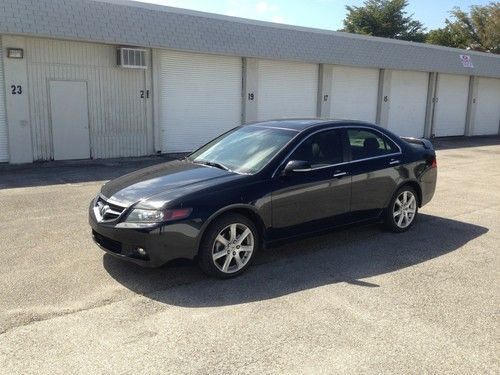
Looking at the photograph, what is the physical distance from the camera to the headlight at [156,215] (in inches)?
185

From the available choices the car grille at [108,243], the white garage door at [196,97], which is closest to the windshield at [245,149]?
the car grille at [108,243]

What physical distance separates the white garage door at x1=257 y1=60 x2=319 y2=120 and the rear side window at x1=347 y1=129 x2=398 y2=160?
38.4 ft

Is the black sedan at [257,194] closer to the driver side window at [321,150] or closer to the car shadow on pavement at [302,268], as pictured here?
the driver side window at [321,150]

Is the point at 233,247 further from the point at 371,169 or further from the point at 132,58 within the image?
the point at 132,58

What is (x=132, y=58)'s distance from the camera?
1446cm

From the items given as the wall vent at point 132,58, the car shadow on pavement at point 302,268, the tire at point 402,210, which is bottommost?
the car shadow on pavement at point 302,268

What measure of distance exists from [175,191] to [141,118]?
35.5 feet

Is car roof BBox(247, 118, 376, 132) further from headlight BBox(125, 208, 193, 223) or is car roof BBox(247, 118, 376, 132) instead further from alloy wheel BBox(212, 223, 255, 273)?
headlight BBox(125, 208, 193, 223)

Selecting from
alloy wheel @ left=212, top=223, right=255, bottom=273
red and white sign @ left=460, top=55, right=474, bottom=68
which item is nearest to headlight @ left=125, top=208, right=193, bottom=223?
alloy wheel @ left=212, top=223, right=255, bottom=273

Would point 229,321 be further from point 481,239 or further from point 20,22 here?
point 20,22

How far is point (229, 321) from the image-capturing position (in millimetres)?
4148

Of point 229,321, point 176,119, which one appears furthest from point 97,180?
point 229,321

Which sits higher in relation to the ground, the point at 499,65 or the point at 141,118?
the point at 499,65

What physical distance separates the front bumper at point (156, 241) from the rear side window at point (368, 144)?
257 centimetres
